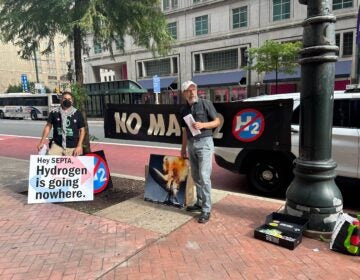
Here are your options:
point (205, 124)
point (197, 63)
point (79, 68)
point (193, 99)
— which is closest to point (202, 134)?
point (205, 124)

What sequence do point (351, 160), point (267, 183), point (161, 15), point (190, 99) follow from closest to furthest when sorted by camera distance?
point (190, 99)
point (351, 160)
point (267, 183)
point (161, 15)

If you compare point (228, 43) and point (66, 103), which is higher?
point (228, 43)

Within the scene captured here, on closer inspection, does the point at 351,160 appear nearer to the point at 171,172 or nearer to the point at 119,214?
the point at 171,172

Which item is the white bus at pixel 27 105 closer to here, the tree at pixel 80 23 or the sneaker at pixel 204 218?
the tree at pixel 80 23

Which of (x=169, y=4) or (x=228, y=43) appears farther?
(x=169, y=4)

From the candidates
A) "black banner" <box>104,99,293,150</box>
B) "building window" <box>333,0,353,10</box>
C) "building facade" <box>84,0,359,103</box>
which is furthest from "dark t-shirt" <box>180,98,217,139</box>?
"building window" <box>333,0,353,10</box>

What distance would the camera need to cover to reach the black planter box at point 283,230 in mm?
3834

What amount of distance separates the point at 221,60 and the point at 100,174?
31732 millimetres

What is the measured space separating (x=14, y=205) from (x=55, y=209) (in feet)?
2.58

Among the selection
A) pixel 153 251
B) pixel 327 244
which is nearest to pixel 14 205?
pixel 153 251

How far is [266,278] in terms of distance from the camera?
3.22 m

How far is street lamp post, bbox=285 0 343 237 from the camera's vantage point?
3.87 metres

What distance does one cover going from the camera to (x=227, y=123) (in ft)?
17.0

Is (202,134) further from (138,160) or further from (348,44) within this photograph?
(348,44)
